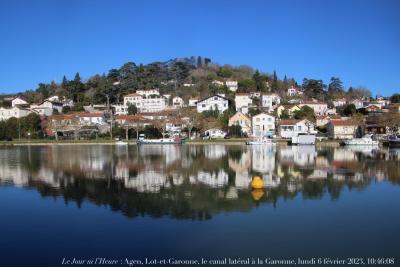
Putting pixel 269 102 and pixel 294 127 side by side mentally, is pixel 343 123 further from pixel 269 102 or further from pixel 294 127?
pixel 269 102

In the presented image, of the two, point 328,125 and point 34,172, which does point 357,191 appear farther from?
point 328,125

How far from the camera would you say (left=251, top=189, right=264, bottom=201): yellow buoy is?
1648cm

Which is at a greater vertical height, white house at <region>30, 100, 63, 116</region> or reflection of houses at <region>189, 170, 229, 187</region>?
white house at <region>30, 100, 63, 116</region>

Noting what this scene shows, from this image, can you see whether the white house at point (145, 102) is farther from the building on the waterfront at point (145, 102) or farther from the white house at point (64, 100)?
the white house at point (64, 100)

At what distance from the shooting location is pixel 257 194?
17188mm

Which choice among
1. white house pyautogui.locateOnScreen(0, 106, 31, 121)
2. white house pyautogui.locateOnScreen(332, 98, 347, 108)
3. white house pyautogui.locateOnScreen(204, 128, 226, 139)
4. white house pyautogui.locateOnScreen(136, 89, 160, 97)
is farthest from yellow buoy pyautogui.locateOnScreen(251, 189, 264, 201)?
white house pyautogui.locateOnScreen(332, 98, 347, 108)


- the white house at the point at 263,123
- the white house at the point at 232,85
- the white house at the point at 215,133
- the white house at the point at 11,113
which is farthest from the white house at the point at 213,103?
the white house at the point at 11,113

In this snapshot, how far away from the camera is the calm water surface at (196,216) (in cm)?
1033

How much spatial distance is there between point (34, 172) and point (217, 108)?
56.2 metres

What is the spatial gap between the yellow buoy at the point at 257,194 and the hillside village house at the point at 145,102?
2898 inches

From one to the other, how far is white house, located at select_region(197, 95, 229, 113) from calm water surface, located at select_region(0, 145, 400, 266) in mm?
57117

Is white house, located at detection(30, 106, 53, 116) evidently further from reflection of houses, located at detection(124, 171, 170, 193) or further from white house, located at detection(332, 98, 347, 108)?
reflection of houses, located at detection(124, 171, 170, 193)

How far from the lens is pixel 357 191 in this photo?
18.4 meters

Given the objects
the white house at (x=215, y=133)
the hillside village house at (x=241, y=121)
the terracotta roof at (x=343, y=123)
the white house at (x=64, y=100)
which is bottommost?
the white house at (x=215, y=133)
